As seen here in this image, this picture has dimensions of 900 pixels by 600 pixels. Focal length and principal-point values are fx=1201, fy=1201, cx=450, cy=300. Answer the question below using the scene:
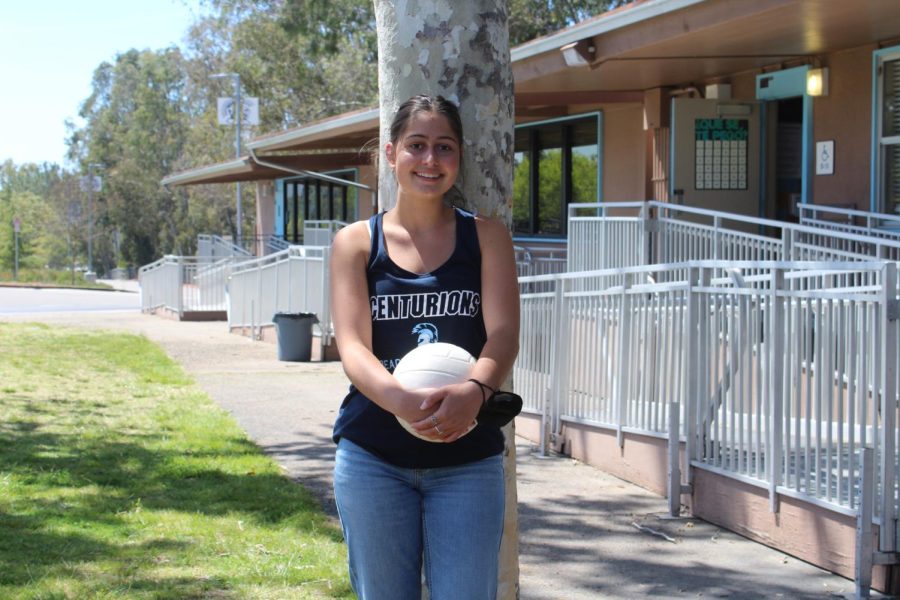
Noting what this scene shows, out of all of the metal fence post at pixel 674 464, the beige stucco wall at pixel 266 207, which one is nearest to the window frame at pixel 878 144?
the metal fence post at pixel 674 464

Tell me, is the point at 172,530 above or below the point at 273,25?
below

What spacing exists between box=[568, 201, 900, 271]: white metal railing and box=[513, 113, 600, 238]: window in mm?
3198

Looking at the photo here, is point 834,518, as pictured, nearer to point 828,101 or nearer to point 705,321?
point 705,321

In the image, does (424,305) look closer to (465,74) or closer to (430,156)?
(430,156)

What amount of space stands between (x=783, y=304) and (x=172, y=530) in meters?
3.28

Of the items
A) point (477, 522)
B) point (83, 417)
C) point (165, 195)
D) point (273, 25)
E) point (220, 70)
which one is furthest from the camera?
point (165, 195)

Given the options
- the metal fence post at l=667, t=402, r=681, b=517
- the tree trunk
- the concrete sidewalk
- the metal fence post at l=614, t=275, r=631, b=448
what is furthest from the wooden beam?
the tree trunk

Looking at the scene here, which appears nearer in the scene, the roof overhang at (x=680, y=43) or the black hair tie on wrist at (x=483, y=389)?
the black hair tie on wrist at (x=483, y=389)

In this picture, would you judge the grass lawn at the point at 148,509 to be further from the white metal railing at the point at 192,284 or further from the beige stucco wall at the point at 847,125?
the white metal railing at the point at 192,284

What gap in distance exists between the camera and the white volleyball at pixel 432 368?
2795 mm

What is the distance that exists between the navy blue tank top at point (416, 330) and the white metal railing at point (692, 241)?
19.8 feet

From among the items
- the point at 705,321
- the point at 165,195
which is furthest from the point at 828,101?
the point at 165,195

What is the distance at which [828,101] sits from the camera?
11.6 metres

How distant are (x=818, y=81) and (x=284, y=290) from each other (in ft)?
29.3
